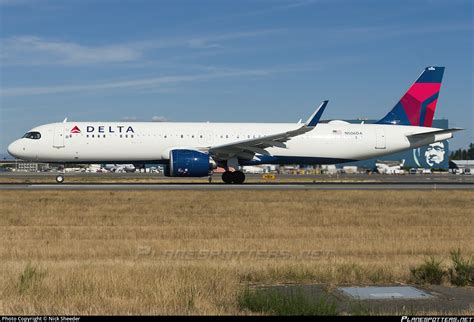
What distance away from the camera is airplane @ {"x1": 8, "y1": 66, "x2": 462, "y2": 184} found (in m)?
37.9

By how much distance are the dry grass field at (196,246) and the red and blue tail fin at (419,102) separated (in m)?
17.9

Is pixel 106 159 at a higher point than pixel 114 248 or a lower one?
higher

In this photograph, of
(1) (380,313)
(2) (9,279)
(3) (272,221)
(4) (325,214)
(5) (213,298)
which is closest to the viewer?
(1) (380,313)

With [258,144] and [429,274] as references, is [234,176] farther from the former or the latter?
[429,274]

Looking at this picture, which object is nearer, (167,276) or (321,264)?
(167,276)

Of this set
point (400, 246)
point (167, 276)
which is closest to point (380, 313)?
point (167, 276)

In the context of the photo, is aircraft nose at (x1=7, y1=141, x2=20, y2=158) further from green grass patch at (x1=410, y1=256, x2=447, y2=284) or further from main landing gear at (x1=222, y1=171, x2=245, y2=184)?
green grass patch at (x1=410, y1=256, x2=447, y2=284)

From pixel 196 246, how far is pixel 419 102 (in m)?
34.0

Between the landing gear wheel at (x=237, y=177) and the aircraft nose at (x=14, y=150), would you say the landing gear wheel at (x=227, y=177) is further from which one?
the aircraft nose at (x=14, y=150)

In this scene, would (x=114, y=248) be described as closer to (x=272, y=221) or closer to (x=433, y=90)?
(x=272, y=221)

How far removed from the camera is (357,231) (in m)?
16.7

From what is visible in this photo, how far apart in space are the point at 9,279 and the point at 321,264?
5.10 meters

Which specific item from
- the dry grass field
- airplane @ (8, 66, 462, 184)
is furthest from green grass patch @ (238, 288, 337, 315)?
airplane @ (8, 66, 462, 184)

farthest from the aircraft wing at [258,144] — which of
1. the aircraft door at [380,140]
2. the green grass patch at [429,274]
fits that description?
the green grass patch at [429,274]
